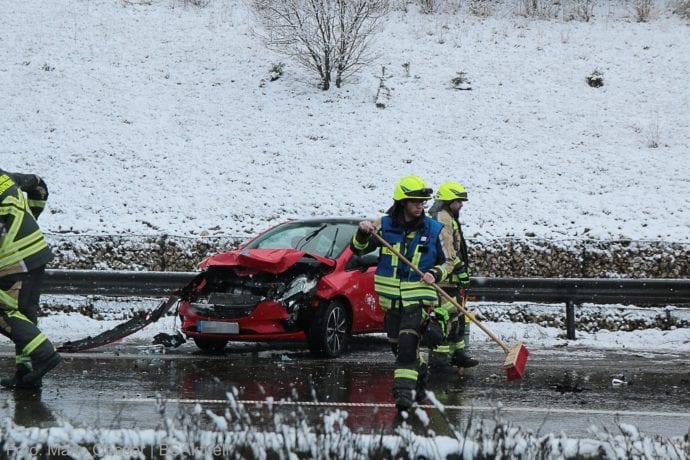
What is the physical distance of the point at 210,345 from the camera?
34.1 feet

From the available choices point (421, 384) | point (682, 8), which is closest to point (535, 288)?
point (421, 384)

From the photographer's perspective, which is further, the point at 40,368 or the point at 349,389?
the point at 349,389

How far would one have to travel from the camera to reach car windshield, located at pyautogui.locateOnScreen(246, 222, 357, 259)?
1041 cm

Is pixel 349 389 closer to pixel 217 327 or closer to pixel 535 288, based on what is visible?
pixel 217 327

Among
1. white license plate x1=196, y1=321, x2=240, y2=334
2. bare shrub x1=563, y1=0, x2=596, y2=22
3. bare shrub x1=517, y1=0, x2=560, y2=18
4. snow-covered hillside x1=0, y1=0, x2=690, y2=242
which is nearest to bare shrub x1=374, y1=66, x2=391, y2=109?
snow-covered hillside x1=0, y1=0, x2=690, y2=242

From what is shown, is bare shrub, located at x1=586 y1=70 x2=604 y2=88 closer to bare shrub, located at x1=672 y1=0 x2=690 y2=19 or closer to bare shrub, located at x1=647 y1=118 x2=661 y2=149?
bare shrub, located at x1=647 y1=118 x2=661 y2=149

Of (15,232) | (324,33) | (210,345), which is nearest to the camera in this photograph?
(15,232)

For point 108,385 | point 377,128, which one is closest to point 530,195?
point 377,128

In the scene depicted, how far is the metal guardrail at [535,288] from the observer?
1211 centimetres

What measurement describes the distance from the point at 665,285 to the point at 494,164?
26.9 ft

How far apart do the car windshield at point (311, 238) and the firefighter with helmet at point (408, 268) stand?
10.2 ft

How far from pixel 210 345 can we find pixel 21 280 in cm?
329

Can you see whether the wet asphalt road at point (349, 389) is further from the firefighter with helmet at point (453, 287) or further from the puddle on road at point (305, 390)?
the firefighter with helmet at point (453, 287)

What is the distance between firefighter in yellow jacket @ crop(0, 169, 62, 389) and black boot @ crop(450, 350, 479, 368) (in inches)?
155
